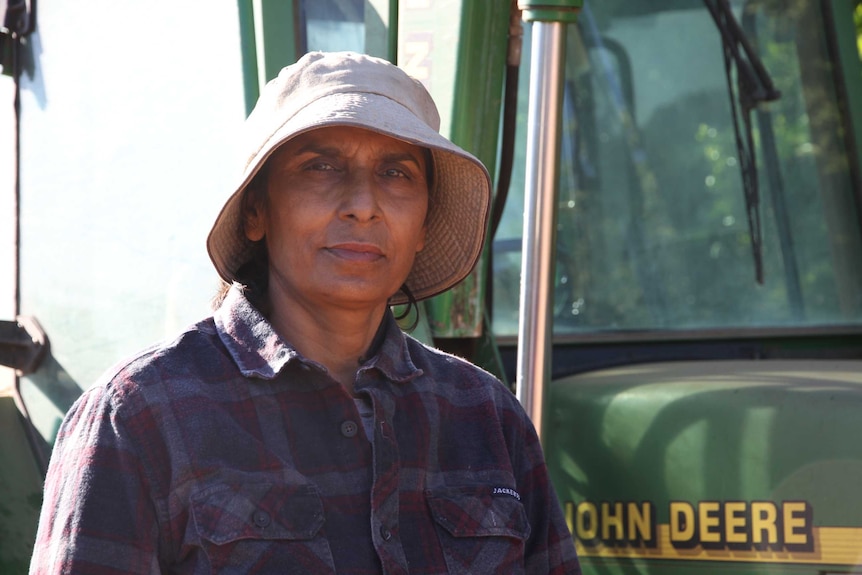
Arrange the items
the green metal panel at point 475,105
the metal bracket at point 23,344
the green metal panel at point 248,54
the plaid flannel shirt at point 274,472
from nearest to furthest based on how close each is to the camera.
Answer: the plaid flannel shirt at point 274,472 → the green metal panel at point 475,105 → the green metal panel at point 248,54 → the metal bracket at point 23,344

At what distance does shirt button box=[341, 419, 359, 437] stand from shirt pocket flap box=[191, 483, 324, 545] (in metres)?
0.09

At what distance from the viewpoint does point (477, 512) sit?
5.33 feet

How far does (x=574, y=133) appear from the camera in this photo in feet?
9.14

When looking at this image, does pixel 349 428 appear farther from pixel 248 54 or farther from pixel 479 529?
pixel 248 54

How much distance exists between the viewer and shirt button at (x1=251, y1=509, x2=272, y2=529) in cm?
145

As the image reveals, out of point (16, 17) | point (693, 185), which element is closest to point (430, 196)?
point (693, 185)

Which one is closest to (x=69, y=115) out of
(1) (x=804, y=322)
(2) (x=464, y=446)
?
(2) (x=464, y=446)

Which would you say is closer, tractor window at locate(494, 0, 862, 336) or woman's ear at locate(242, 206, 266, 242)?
woman's ear at locate(242, 206, 266, 242)

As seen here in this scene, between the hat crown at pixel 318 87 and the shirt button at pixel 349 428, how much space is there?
0.36 m

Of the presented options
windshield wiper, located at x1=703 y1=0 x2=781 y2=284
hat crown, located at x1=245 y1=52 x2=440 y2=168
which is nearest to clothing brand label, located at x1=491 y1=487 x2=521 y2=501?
hat crown, located at x1=245 y1=52 x2=440 y2=168

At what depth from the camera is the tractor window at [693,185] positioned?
8.82ft

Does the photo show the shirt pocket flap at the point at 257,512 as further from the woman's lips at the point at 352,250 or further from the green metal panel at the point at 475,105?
the green metal panel at the point at 475,105

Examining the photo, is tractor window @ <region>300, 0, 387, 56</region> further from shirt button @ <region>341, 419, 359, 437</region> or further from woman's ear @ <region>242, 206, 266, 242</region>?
shirt button @ <region>341, 419, 359, 437</region>

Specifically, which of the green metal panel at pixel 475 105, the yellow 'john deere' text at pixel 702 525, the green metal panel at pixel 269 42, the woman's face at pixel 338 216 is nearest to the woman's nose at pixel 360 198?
the woman's face at pixel 338 216
